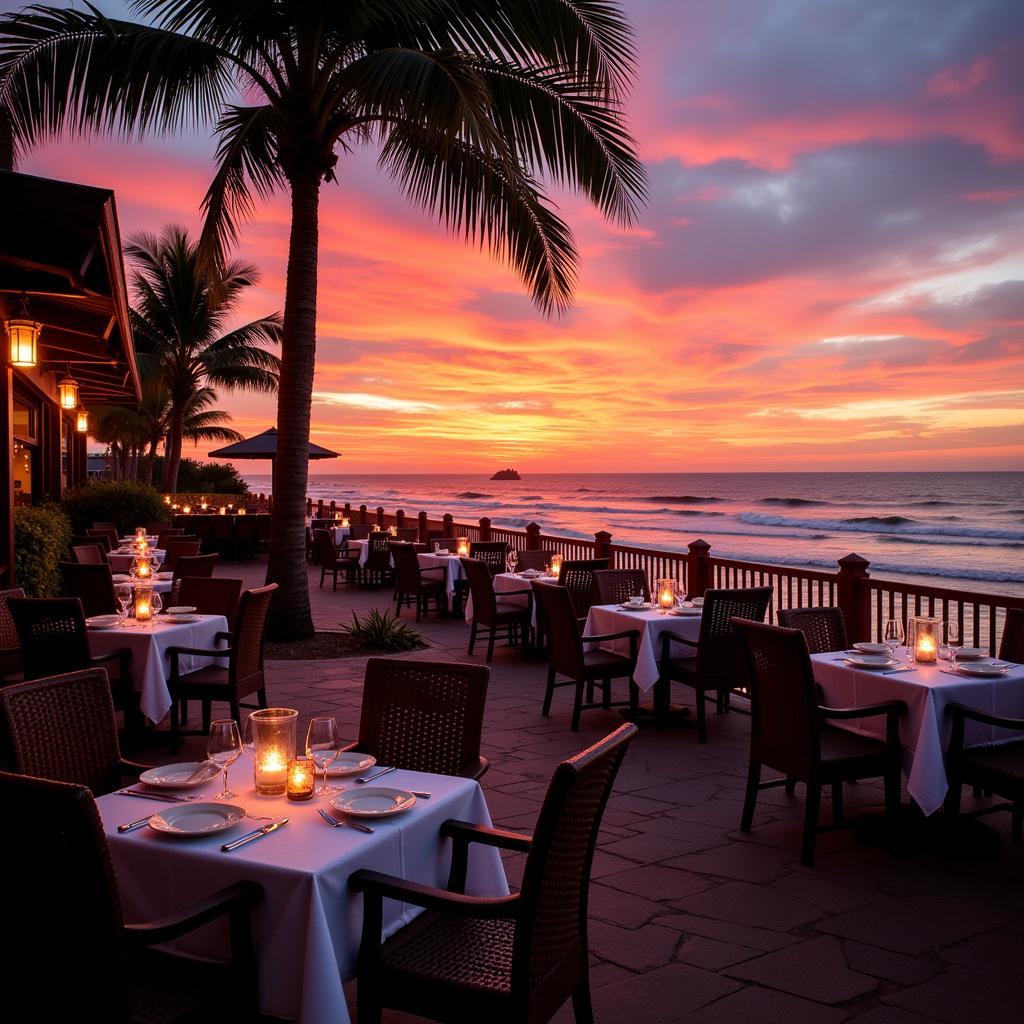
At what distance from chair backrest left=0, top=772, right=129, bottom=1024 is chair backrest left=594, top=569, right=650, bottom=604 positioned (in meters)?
6.50

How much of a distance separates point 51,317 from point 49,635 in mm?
3781

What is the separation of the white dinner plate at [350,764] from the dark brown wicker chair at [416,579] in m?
8.89

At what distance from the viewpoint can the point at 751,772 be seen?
4.63m

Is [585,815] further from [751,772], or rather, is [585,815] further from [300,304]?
[300,304]

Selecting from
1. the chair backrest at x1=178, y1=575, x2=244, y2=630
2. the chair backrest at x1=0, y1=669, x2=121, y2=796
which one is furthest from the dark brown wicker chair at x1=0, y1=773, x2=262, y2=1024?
the chair backrest at x1=178, y1=575, x2=244, y2=630

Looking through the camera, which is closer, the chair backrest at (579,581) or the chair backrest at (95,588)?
the chair backrest at (95,588)

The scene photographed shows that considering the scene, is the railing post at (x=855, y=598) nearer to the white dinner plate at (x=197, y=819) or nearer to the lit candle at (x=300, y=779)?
the lit candle at (x=300, y=779)

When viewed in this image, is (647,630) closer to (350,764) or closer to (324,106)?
(350,764)

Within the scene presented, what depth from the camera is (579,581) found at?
8742 mm

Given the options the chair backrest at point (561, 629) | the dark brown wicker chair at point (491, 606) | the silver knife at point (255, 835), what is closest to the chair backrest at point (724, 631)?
the chair backrest at point (561, 629)

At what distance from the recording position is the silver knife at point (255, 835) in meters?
2.29

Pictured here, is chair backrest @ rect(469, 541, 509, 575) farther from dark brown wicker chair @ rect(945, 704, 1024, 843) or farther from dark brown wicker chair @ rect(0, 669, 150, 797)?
dark brown wicker chair @ rect(0, 669, 150, 797)

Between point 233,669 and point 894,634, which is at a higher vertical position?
point 894,634

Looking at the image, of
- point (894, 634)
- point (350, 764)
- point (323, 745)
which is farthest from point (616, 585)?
point (323, 745)
